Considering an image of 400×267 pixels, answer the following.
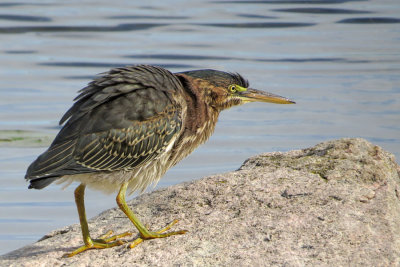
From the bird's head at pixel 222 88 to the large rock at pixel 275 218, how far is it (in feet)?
1.96

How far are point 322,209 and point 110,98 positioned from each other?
186 centimetres

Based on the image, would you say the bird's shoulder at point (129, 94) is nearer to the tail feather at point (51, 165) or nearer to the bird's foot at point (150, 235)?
the tail feather at point (51, 165)

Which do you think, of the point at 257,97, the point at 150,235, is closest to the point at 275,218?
the point at 150,235

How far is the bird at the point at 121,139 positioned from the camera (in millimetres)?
6445

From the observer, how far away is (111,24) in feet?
66.3

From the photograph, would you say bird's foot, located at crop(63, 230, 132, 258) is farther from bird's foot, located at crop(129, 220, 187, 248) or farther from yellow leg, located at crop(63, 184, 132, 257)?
bird's foot, located at crop(129, 220, 187, 248)

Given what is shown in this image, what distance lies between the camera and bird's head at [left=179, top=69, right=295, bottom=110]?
291 inches

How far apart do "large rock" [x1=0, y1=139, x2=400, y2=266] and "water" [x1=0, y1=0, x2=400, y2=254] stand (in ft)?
9.98

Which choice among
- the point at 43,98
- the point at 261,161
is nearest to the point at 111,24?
the point at 43,98

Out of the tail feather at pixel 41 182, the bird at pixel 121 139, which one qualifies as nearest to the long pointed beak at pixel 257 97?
the bird at pixel 121 139

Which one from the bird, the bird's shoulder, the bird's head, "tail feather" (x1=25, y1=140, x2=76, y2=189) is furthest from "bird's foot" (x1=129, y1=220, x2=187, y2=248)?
the bird's head

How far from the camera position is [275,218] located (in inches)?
245

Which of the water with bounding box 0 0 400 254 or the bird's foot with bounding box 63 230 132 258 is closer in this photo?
the bird's foot with bounding box 63 230 132 258

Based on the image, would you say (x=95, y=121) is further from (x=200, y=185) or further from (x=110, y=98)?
(x=200, y=185)
